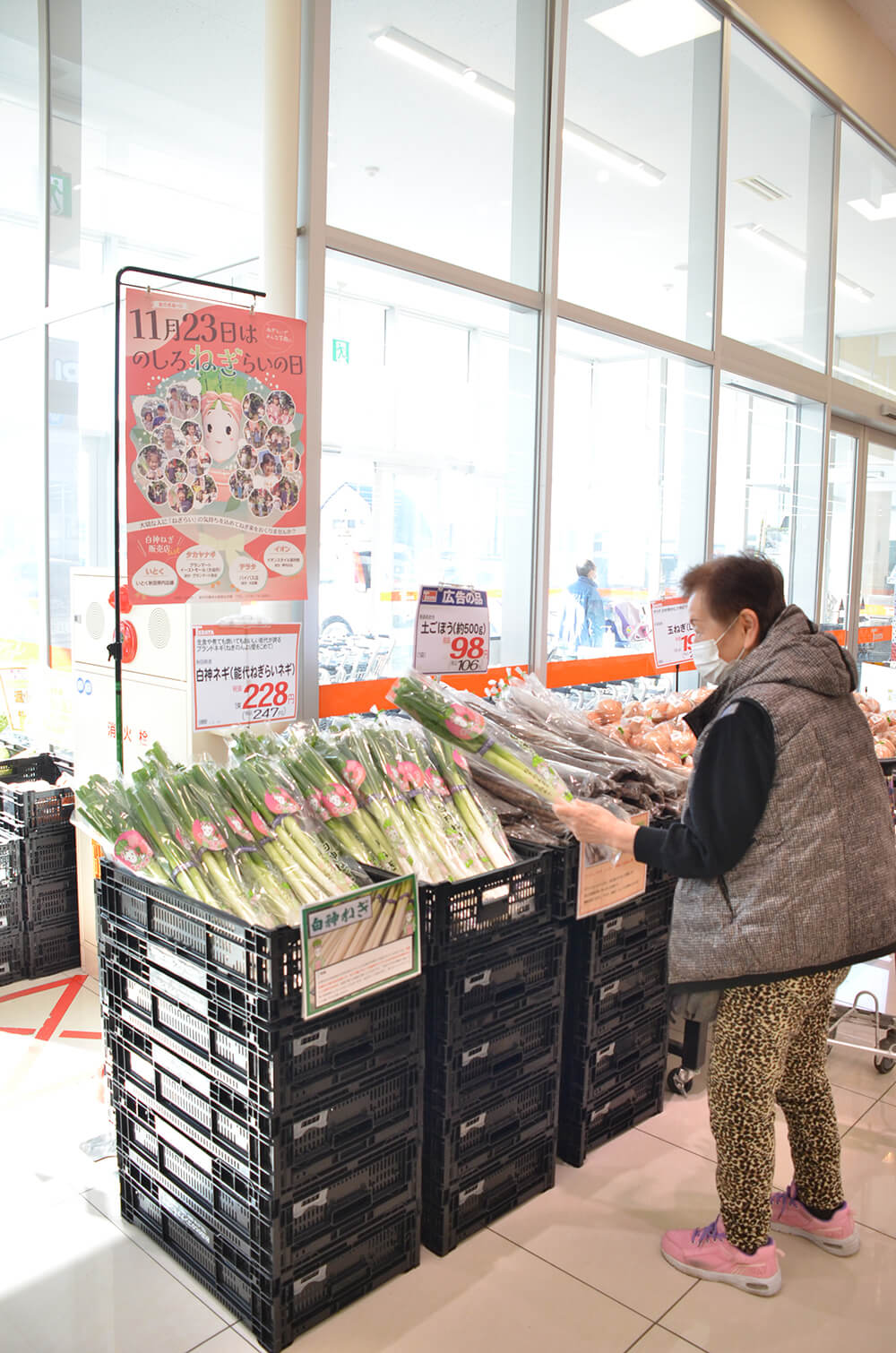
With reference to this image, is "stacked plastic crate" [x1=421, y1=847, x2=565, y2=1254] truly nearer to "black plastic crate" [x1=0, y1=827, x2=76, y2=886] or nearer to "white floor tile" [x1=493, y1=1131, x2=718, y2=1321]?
"white floor tile" [x1=493, y1=1131, x2=718, y2=1321]

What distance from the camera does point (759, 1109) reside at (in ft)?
6.77

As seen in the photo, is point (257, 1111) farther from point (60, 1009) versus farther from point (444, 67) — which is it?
point (444, 67)

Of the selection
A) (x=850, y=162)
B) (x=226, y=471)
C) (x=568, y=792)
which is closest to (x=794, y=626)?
(x=568, y=792)

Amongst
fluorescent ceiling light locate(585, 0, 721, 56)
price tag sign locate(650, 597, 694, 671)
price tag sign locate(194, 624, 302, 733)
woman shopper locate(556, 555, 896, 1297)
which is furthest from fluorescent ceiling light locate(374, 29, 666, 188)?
woman shopper locate(556, 555, 896, 1297)

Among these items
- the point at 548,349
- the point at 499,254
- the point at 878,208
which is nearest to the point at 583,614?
the point at 548,349

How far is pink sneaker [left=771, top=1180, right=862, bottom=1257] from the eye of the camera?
2.29 metres

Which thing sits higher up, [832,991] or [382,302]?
[382,302]

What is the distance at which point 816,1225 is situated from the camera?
2.31 meters

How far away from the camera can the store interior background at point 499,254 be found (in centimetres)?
369

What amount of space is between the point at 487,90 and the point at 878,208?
10.8 ft

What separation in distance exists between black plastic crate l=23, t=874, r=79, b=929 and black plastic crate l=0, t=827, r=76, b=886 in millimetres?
29

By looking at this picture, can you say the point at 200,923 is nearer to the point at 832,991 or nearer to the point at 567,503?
the point at 832,991

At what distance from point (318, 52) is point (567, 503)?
2.01 m

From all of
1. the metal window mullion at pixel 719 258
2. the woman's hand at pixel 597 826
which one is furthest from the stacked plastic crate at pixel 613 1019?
the metal window mullion at pixel 719 258
